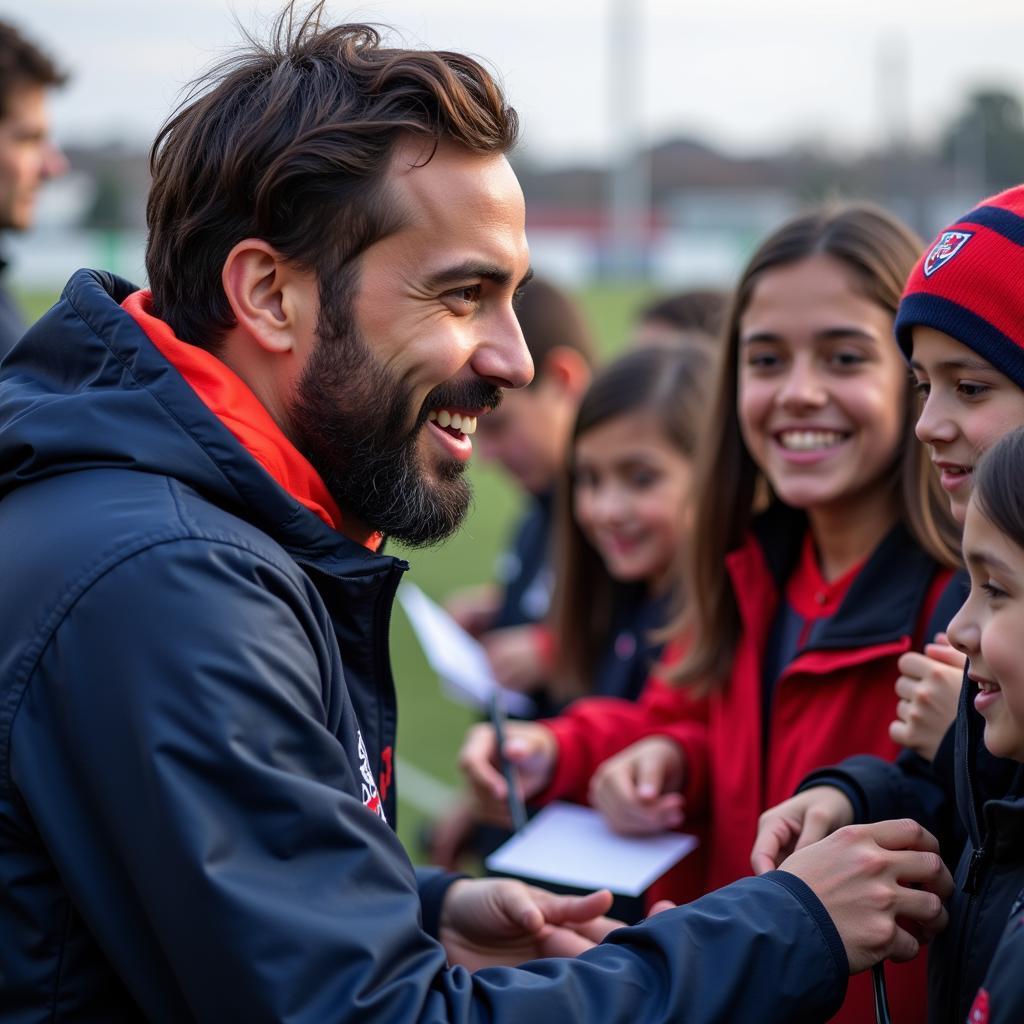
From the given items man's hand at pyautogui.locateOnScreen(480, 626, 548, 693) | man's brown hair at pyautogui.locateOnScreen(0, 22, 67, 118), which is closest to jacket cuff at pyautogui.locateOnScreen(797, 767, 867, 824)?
man's hand at pyautogui.locateOnScreen(480, 626, 548, 693)

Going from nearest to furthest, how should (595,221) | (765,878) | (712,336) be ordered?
(765,878) < (712,336) < (595,221)

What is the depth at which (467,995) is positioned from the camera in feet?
5.63

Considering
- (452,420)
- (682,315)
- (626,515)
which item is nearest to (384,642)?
(452,420)

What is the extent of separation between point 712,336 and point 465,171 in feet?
10.4

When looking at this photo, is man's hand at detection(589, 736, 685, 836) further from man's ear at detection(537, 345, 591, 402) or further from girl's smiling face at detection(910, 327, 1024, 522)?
man's ear at detection(537, 345, 591, 402)

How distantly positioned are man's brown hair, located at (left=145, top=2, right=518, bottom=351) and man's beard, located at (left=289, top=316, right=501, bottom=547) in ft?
0.30

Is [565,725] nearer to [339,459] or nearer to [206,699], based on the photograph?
[339,459]

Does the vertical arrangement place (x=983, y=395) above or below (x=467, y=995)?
above

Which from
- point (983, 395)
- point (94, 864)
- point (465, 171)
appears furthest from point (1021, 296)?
point (94, 864)

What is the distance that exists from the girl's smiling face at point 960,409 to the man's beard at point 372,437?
2.48ft

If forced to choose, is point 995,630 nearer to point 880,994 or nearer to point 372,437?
point 880,994

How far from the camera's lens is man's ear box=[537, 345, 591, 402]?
17.3 ft

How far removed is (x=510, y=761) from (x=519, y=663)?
50.8 inches

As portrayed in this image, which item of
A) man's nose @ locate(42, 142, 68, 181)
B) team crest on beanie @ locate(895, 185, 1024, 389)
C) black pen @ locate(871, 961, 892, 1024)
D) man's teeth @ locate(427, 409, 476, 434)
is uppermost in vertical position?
man's nose @ locate(42, 142, 68, 181)
